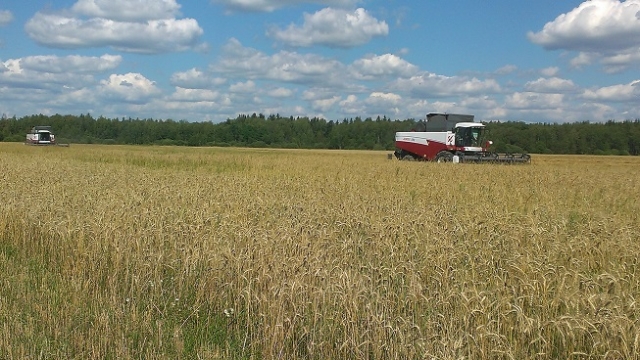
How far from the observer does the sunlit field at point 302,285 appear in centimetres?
396

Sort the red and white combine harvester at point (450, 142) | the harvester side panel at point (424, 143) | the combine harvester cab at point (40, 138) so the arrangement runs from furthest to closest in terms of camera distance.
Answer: the combine harvester cab at point (40, 138) → the harvester side panel at point (424, 143) → the red and white combine harvester at point (450, 142)

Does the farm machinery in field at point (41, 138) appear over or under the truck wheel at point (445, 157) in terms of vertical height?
over

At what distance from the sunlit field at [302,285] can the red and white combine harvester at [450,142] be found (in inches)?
900

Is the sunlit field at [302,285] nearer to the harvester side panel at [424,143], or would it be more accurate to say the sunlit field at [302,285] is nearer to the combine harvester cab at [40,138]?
the harvester side panel at [424,143]

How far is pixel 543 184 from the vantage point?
17.5 m

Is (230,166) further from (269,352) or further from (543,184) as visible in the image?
(269,352)

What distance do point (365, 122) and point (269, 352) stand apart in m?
124

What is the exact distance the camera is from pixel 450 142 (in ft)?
111

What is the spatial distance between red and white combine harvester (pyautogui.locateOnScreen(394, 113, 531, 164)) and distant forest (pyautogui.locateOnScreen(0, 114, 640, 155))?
4422 centimetres

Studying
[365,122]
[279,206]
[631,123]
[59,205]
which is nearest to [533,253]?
[279,206]

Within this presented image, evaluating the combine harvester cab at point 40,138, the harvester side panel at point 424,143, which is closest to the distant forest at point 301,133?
the combine harvester cab at point 40,138

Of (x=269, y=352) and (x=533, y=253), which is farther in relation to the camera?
(x=533, y=253)

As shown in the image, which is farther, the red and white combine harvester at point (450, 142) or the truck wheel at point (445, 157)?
the truck wheel at point (445, 157)

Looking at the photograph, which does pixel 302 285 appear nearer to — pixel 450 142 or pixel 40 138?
pixel 450 142
